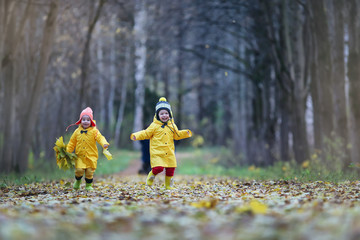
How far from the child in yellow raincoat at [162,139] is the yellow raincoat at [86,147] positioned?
89cm

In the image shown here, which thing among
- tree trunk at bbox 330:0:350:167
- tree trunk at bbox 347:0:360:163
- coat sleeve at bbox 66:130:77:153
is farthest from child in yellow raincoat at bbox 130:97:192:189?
tree trunk at bbox 330:0:350:167

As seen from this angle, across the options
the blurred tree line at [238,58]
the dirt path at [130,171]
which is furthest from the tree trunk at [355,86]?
the dirt path at [130,171]

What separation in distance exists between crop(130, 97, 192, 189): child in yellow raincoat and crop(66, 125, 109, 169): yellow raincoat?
890 millimetres

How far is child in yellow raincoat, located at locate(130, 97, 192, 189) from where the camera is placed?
9.73m

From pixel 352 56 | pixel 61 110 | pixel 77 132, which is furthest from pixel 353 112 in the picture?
pixel 61 110

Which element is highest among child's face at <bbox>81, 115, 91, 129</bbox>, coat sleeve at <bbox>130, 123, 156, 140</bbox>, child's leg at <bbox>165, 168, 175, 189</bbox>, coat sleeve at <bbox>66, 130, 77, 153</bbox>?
child's face at <bbox>81, 115, 91, 129</bbox>

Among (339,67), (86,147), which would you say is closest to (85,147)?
(86,147)

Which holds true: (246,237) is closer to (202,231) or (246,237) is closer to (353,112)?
(202,231)

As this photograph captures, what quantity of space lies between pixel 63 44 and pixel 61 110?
3.73 meters

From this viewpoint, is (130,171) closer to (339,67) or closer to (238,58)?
(238,58)

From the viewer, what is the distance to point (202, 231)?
3.82 m

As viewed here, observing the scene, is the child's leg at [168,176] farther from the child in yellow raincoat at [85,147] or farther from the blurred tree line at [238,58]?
the blurred tree line at [238,58]

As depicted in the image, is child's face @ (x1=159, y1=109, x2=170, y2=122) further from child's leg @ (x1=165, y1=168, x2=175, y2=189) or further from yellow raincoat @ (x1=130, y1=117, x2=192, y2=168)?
child's leg @ (x1=165, y1=168, x2=175, y2=189)

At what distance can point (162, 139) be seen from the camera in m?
9.80
